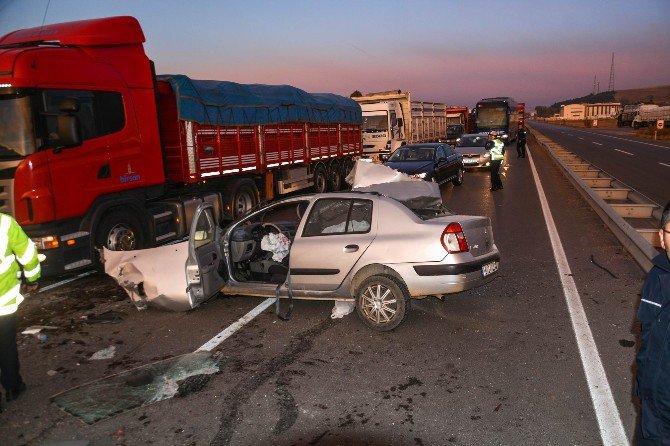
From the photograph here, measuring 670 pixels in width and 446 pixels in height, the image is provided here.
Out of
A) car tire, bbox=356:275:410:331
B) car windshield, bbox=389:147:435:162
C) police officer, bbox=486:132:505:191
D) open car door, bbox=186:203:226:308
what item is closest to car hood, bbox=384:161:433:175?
car windshield, bbox=389:147:435:162

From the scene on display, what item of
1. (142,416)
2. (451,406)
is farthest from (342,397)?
(142,416)

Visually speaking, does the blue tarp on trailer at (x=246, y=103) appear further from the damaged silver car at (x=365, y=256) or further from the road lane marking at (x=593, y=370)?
the road lane marking at (x=593, y=370)

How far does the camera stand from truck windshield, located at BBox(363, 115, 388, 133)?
24.1 metres

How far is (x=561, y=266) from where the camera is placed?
26.3 feet

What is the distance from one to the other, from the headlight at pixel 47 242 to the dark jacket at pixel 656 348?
23.0 ft

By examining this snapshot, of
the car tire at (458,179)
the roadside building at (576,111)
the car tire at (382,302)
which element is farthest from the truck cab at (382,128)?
the roadside building at (576,111)

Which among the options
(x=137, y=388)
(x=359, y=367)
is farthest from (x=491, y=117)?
(x=137, y=388)

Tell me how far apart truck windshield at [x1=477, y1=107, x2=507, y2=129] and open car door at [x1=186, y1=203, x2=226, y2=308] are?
36.8m

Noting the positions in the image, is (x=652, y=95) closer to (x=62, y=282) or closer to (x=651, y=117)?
(x=651, y=117)

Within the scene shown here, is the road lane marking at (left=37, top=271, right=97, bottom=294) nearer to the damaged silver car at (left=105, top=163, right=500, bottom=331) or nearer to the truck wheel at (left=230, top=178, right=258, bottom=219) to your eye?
the damaged silver car at (left=105, top=163, right=500, bottom=331)

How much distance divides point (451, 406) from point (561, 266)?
4756mm

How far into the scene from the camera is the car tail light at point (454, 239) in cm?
550

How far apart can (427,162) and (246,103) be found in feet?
21.2

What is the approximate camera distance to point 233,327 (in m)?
5.93
